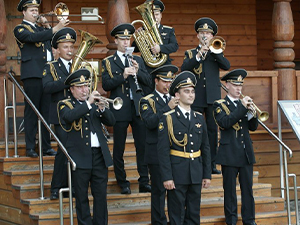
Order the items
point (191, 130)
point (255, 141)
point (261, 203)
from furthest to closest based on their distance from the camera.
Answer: point (255, 141), point (261, 203), point (191, 130)

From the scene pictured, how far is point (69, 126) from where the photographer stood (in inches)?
326

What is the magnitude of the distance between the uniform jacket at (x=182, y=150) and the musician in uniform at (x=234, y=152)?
0.83 meters

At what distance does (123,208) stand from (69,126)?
145cm

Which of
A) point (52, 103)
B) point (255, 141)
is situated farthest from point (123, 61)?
point (255, 141)

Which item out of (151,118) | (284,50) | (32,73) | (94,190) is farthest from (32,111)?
(284,50)

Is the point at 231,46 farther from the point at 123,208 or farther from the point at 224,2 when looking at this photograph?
the point at 123,208

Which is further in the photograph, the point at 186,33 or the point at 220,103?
the point at 186,33

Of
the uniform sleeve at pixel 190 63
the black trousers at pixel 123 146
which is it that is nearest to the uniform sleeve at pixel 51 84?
the black trousers at pixel 123 146

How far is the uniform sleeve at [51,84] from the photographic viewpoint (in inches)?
347

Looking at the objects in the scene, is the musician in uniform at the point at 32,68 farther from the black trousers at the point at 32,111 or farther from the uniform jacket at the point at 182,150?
the uniform jacket at the point at 182,150

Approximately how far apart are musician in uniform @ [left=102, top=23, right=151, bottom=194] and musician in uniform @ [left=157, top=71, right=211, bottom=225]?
3.81ft

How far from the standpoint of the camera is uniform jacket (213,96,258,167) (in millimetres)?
8883

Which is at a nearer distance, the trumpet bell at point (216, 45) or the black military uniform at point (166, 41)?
the trumpet bell at point (216, 45)

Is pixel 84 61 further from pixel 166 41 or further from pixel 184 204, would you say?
pixel 184 204
